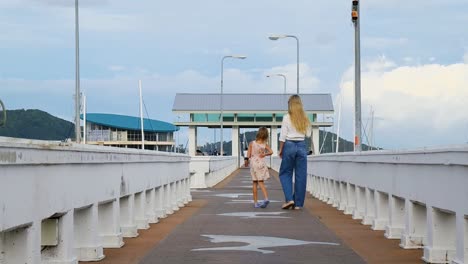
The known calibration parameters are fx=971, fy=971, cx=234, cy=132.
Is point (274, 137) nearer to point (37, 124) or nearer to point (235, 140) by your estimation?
point (235, 140)

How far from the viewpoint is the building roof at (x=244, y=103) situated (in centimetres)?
13712

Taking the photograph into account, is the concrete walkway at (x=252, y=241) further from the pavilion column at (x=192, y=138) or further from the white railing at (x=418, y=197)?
the pavilion column at (x=192, y=138)

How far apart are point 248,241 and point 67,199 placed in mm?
3998

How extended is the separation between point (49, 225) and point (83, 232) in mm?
1506

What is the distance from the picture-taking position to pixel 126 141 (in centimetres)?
16312

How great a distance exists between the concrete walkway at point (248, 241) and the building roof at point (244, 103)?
116 m

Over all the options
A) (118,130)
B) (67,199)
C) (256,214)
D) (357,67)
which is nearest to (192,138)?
(118,130)

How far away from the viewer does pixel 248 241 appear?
44.0 feet

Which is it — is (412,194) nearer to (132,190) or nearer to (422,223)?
(422,223)

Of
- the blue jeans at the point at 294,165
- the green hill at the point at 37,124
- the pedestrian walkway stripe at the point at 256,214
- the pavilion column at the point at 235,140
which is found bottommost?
the pedestrian walkway stripe at the point at 256,214

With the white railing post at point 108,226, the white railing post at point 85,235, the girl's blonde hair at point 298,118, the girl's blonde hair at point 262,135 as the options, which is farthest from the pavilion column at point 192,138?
the white railing post at point 85,235

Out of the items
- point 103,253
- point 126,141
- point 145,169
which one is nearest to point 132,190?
point 145,169

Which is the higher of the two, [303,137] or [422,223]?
[303,137]

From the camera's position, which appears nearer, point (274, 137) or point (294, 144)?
point (294, 144)
